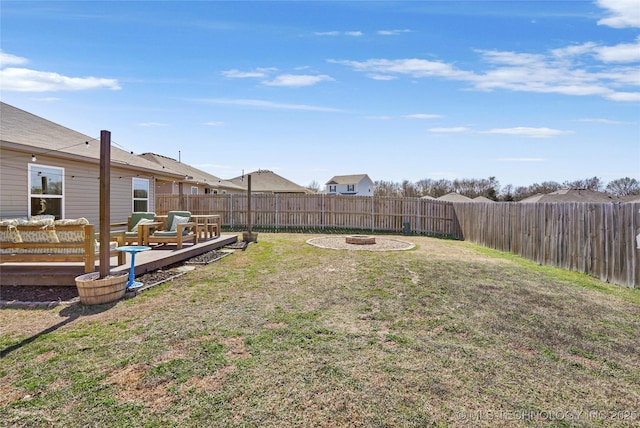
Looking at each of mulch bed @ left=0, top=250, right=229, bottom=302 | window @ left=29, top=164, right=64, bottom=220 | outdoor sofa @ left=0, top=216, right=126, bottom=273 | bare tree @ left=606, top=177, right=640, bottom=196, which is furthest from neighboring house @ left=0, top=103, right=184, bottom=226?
bare tree @ left=606, top=177, right=640, bottom=196

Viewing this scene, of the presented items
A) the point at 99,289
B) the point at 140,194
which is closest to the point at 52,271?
the point at 99,289

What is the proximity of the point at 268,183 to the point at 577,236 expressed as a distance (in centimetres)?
2685

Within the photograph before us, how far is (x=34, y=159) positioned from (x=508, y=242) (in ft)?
41.3

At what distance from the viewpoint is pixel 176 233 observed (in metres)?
8.20

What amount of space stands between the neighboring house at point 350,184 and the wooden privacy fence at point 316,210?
3191 cm

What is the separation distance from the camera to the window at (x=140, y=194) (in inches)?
439

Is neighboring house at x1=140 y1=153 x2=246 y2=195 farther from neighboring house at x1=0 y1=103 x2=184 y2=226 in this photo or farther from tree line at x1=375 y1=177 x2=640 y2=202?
tree line at x1=375 y1=177 x2=640 y2=202

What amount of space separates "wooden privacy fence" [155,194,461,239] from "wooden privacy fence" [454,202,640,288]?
516 centimetres

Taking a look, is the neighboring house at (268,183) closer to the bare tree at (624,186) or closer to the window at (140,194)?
the window at (140,194)

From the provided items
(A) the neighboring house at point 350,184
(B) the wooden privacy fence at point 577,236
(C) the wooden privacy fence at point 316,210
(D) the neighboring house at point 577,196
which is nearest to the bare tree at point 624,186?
(D) the neighboring house at point 577,196

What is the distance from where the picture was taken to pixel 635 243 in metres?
5.88

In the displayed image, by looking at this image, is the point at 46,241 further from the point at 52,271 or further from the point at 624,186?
the point at 624,186

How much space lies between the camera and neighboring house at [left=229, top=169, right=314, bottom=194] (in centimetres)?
3086

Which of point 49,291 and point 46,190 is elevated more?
point 46,190
